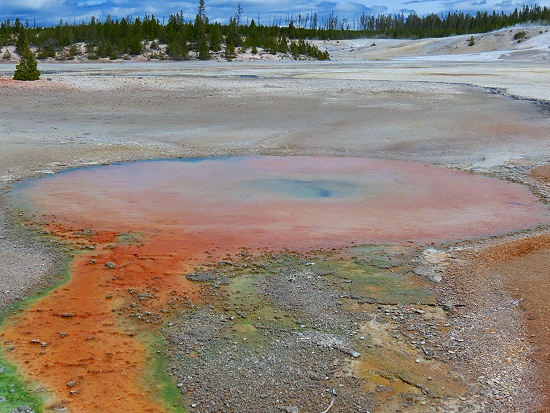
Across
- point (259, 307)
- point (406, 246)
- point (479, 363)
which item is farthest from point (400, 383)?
point (406, 246)

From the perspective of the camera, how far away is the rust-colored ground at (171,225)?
5125mm

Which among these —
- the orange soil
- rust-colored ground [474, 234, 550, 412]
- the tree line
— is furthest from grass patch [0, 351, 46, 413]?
the tree line

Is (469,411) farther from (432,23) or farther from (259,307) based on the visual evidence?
(432,23)

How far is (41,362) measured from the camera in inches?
199

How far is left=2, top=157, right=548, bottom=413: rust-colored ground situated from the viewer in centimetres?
512

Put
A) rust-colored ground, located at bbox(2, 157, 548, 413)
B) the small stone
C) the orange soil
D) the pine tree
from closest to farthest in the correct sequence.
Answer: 1. the small stone
2. the orange soil
3. rust-colored ground, located at bbox(2, 157, 548, 413)
4. the pine tree

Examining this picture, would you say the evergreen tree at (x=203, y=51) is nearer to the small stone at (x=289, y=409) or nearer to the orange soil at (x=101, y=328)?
the orange soil at (x=101, y=328)

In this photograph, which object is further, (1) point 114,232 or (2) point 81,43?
(2) point 81,43

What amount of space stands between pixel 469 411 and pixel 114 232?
5.19 metres

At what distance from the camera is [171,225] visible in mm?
8586

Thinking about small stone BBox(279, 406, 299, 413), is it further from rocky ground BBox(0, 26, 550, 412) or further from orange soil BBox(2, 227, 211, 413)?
orange soil BBox(2, 227, 211, 413)

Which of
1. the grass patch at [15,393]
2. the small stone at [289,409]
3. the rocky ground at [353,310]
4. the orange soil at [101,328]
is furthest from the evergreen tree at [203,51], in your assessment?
the small stone at [289,409]

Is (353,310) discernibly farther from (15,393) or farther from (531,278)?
(15,393)

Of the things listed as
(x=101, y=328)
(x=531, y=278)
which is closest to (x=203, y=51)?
(x=531, y=278)
